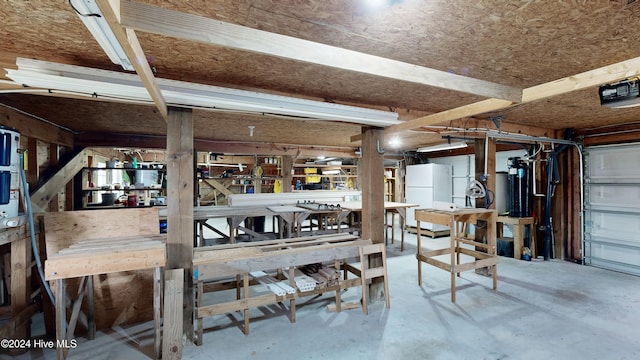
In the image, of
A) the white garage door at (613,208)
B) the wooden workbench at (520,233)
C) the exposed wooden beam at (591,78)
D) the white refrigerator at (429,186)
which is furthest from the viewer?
the white refrigerator at (429,186)

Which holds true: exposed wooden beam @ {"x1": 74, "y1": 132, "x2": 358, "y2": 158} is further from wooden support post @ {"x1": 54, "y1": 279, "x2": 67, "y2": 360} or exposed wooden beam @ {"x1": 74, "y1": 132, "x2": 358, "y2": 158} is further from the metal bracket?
the metal bracket

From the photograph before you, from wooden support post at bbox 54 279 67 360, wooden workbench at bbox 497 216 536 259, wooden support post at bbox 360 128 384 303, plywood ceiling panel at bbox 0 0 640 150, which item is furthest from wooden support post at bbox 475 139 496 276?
wooden support post at bbox 54 279 67 360

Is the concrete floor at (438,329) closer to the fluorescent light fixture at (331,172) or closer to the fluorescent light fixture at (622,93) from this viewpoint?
the fluorescent light fixture at (622,93)

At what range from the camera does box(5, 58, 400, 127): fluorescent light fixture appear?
5.49 ft

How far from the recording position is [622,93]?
5.88 ft

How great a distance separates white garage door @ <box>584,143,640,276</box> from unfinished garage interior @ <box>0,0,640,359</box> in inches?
0.9

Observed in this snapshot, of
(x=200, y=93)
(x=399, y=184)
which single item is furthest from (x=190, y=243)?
(x=399, y=184)

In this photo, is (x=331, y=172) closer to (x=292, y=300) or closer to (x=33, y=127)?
(x=292, y=300)

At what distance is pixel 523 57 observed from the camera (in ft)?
5.79

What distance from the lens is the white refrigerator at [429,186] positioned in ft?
22.2

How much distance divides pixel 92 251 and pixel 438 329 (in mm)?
2911

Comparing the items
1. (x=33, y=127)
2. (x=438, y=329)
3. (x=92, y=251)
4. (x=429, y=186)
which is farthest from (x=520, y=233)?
(x=33, y=127)

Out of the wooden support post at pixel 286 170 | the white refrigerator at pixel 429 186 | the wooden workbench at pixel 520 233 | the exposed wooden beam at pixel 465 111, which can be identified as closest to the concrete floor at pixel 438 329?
the wooden workbench at pixel 520 233

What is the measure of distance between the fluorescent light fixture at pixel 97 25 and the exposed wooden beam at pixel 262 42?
0.11 m
